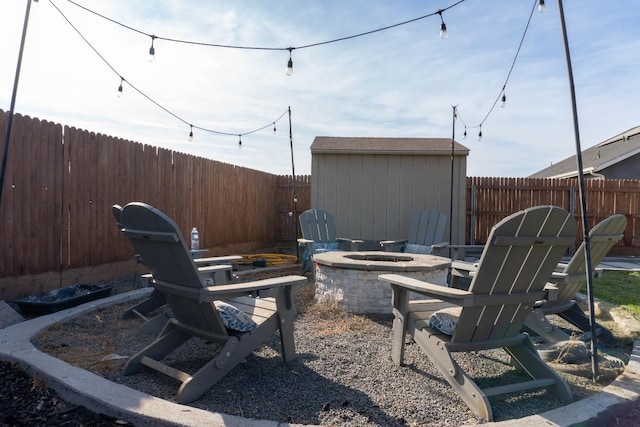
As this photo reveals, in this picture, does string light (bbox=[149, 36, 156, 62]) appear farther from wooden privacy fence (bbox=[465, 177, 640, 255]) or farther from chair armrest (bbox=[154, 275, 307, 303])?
wooden privacy fence (bbox=[465, 177, 640, 255])

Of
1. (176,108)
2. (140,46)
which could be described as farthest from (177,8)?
(176,108)

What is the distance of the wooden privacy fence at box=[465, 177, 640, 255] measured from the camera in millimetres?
8805

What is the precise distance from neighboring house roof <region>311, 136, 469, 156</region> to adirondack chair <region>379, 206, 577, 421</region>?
5.29 meters

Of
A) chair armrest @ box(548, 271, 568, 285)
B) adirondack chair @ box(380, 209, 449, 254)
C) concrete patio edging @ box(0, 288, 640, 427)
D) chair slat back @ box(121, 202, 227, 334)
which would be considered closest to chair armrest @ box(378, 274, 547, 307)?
concrete patio edging @ box(0, 288, 640, 427)

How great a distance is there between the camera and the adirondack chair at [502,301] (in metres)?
1.97

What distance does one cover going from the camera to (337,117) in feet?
30.2

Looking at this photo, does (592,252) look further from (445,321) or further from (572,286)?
(445,321)

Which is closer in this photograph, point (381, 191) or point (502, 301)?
point (502, 301)

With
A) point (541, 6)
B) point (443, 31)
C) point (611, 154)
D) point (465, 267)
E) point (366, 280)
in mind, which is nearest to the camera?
point (465, 267)

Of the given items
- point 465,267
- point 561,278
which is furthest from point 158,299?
point 561,278

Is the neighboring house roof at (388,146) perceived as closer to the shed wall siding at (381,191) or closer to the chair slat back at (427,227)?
the shed wall siding at (381,191)

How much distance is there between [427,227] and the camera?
6.83 metres

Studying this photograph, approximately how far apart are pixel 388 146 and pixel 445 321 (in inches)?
226

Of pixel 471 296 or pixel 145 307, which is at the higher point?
pixel 471 296
